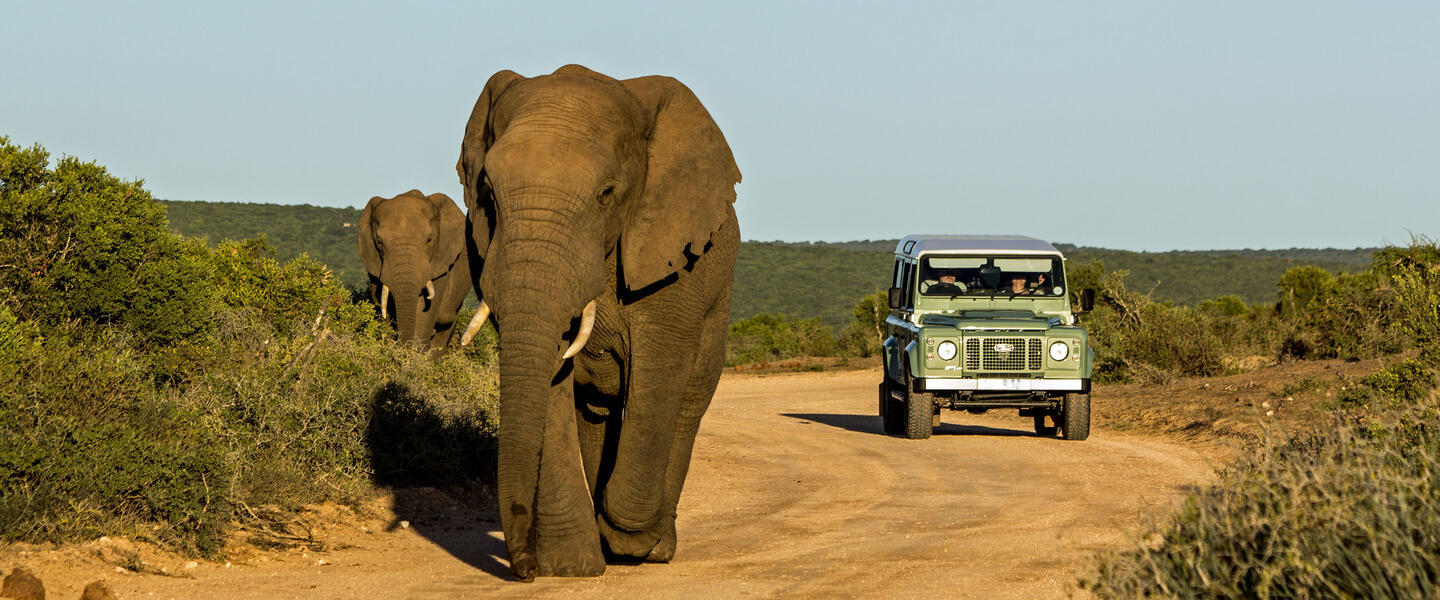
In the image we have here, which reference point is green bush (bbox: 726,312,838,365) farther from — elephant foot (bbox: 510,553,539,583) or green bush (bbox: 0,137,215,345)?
elephant foot (bbox: 510,553,539,583)

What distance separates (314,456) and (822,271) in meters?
89.8

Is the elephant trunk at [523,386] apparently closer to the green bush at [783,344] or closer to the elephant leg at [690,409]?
the elephant leg at [690,409]

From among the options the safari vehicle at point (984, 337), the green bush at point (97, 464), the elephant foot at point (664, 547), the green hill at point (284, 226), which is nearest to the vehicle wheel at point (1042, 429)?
the safari vehicle at point (984, 337)

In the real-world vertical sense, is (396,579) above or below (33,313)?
below

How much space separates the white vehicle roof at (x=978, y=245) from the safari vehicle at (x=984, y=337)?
1 cm

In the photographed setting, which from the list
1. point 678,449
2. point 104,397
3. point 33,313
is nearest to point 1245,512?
point 678,449

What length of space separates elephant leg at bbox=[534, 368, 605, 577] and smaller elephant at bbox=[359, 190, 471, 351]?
14.7 meters

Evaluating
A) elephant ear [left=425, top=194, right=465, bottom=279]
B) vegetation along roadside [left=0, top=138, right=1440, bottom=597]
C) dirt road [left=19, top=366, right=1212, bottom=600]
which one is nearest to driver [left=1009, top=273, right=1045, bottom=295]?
dirt road [left=19, top=366, right=1212, bottom=600]

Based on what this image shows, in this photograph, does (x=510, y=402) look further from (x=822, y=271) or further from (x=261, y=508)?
(x=822, y=271)

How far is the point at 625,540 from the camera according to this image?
8.77 m

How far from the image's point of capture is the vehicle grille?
18.1 meters

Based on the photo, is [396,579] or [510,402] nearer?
[510,402]

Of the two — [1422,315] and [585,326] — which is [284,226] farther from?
[585,326]

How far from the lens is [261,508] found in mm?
9758
